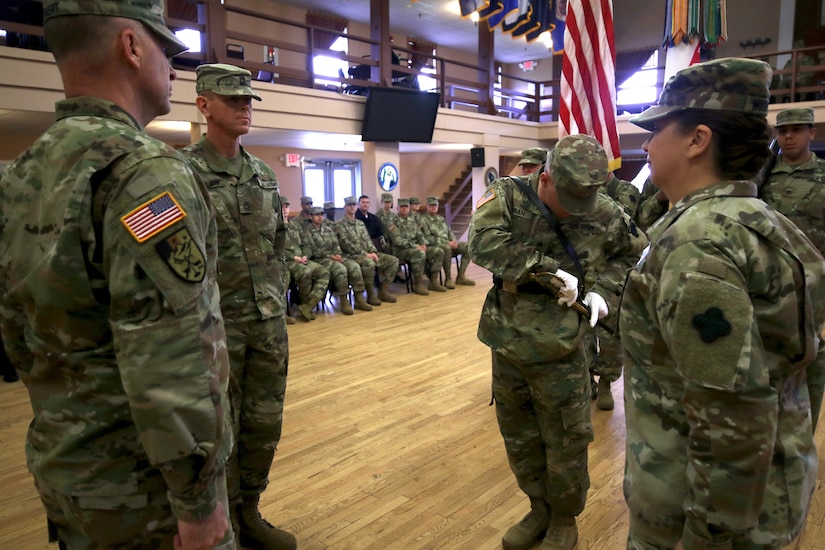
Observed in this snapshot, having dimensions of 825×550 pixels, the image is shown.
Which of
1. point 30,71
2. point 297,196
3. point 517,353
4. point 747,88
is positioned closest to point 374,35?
point 297,196

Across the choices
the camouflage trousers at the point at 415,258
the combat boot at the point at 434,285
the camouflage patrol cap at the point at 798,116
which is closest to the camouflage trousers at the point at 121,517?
the camouflage patrol cap at the point at 798,116

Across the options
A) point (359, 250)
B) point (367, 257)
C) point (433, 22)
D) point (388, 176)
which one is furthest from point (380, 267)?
A: point (433, 22)

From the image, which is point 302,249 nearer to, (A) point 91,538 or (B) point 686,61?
(B) point 686,61

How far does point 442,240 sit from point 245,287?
6580 mm

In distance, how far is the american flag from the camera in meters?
4.12

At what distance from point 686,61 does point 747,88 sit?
5002mm

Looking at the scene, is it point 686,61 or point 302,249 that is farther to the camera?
point 302,249

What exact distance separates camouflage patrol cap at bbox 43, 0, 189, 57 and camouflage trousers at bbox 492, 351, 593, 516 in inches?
57.8

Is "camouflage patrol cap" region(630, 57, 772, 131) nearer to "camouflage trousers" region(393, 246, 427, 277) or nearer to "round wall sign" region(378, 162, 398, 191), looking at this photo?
"camouflage trousers" region(393, 246, 427, 277)

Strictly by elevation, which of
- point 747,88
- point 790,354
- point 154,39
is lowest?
point 790,354

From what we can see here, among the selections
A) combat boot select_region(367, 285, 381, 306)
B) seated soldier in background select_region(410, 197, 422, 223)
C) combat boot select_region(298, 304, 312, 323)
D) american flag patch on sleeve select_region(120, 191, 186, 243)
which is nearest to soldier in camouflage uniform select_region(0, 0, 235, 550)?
american flag patch on sleeve select_region(120, 191, 186, 243)

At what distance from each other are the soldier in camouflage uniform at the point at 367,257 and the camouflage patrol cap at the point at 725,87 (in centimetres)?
626

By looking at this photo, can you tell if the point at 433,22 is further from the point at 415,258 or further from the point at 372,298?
the point at 372,298

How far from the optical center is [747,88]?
1057mm
